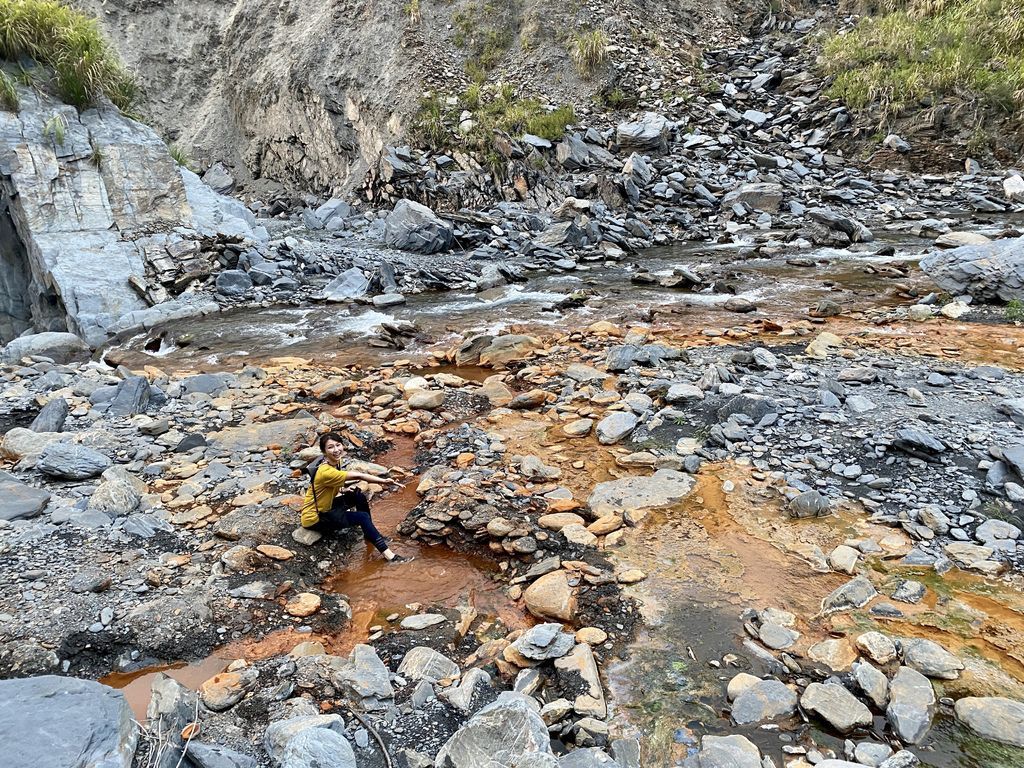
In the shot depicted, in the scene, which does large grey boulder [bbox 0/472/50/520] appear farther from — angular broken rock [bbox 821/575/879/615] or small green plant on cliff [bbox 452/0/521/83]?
small green plant on cliff [bbox 452/0/521/83]

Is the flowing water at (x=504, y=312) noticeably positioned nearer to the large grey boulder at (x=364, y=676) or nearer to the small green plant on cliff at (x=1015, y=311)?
the small green plant on cliff at (x=1015, y=311)

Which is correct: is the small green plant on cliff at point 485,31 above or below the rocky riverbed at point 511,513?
above

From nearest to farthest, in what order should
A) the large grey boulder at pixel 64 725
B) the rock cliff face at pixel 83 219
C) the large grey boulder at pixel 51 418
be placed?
the large grey boulder at pixel 64 725, the large grey boulder at pixel 51 418, the rock cliff face at pixel 83 219

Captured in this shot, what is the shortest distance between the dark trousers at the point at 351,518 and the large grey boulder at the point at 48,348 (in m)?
7.53

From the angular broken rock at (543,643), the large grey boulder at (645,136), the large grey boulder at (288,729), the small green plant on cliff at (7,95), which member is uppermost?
the small green plant on cliff at (7,95)

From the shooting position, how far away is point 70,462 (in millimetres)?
5801

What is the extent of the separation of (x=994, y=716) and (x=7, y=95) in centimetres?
1706

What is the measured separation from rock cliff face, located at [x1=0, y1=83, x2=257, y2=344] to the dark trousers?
9.06 m

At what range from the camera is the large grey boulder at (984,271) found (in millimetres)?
9641

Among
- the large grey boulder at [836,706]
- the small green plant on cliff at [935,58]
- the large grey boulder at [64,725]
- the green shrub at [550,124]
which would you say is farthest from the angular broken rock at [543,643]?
the small green plant on cliff at [935,58]

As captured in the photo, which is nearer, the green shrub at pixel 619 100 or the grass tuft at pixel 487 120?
the grass tuft at pixel 487 120

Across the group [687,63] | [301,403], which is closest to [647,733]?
[301,403]

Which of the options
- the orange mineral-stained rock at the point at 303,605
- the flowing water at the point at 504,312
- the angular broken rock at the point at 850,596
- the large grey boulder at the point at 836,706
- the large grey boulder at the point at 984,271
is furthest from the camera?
the flowing water at the point at 504,312

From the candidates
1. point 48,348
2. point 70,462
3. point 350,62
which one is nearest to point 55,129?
point 48,348
